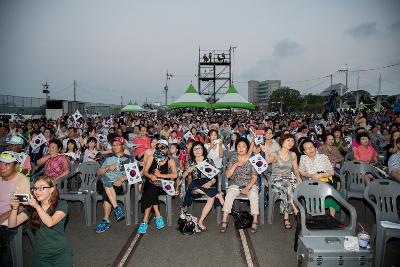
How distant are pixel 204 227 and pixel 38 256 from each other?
3021 millimetres

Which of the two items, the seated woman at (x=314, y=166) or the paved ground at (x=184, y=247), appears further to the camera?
the seated woman at (x=314, y=166)

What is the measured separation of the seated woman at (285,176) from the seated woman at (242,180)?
448 millimetres

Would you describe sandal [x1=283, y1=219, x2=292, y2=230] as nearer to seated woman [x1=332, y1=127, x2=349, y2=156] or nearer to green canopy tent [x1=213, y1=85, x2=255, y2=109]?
seated woman [x1=332, y1=127, x2=349, y2=156]

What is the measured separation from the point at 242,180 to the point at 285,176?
0.89m

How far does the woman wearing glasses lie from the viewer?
2.95 meters

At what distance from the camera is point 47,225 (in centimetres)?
290

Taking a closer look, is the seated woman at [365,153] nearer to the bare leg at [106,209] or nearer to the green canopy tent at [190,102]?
the bare leg at [106,209]

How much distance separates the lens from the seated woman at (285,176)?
5.41m

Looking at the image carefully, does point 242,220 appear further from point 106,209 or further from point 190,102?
point 190,102

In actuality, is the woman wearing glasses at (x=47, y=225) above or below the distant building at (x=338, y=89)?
below

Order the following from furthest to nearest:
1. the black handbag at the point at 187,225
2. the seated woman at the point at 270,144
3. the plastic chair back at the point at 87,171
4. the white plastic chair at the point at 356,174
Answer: the seated woman at the point at 270,144 < the plastic chair back at the point at 87,171 < the white plastic chair at the point at 356,174 < the black handbag at the point at 187,225

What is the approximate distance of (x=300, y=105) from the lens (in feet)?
311

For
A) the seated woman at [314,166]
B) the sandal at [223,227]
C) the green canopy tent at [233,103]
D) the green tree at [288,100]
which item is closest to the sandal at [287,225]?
the seated woman at [314,166]

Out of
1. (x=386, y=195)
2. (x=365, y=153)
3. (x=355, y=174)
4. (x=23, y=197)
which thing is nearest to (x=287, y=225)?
(x=386, y=195)
